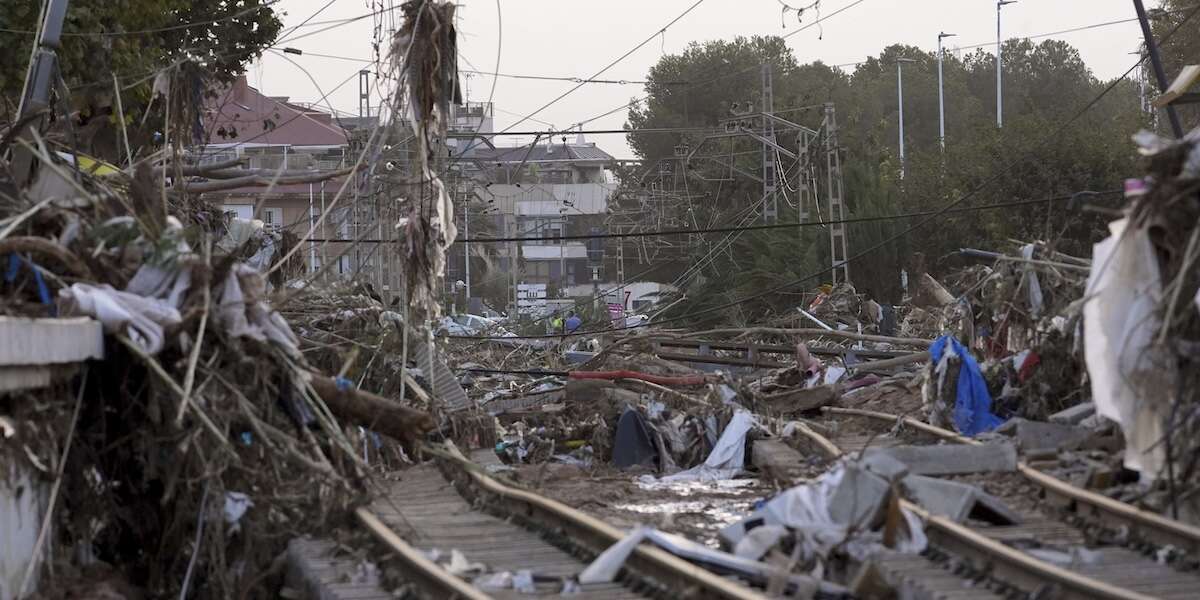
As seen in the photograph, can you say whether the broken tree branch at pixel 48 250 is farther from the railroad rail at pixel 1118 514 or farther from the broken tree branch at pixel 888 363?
the broken tree branch at pixel 888 363

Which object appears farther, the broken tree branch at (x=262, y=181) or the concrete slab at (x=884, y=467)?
the broken tree branch at (x=262, y=181)

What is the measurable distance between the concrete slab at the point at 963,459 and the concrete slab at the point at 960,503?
72.1 inches

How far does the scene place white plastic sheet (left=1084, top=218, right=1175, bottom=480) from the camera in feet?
31.3

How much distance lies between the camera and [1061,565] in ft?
30.9

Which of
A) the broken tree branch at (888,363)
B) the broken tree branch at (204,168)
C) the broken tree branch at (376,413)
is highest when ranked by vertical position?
the broken tree branch at (204,168)

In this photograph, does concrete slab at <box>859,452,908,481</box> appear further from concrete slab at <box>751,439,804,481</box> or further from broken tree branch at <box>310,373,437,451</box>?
broken tree branch at <box>310,373,437,451</box>

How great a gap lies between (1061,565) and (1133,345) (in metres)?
1.52

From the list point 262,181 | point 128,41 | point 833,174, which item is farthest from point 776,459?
point 833,174

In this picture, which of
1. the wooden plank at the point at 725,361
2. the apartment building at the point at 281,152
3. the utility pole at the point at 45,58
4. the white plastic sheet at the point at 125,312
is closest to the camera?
the white plastic sheet at the point at 125,312

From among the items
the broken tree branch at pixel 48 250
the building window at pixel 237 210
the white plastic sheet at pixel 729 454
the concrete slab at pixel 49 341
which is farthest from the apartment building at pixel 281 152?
the white plastic sheet at pixel 729 454

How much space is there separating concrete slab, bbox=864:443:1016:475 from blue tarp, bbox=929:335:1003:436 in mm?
3629

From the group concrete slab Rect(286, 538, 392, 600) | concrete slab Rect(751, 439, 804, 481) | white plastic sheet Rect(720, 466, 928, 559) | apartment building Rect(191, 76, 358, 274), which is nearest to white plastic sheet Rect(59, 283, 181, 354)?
concrete slab Rect(286, 538, 392, 600)

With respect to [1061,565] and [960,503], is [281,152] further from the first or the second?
[1061,565]

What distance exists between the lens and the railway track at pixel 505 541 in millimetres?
8898
